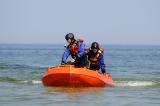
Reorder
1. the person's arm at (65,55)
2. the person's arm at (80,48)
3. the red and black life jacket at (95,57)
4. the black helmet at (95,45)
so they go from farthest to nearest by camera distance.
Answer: the red and black life jacket at (95,57)
the black helmet at (95,45)
the person's arm at (65,55)
the person's arm at (80,48)

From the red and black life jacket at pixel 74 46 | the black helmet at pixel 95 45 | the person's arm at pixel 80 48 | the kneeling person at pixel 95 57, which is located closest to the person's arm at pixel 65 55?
the red and black life jacket at pixel 74 46

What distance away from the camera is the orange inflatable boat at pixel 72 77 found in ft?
63.8

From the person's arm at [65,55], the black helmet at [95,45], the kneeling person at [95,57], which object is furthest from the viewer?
the kneeling person at [95,57]

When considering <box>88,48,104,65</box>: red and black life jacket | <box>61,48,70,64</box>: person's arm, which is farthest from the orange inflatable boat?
<box>88,48,104,65</box>: red and black life jacket

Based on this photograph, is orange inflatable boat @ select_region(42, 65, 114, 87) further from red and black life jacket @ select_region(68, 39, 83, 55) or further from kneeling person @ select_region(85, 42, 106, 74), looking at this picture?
red and black life jacket @ select_region(68, 39, 83, 55)

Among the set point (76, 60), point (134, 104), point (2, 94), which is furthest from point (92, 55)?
point (134, 104)

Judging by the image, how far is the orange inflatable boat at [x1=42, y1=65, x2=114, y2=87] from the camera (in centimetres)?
1945

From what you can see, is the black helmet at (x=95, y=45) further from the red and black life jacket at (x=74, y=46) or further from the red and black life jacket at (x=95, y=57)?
the red and black life jacket at (x=74, y=46)

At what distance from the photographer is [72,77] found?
19.6m

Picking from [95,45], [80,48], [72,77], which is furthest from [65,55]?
[95,45]

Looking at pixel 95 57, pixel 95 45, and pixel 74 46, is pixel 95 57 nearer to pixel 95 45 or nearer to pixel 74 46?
pixel 95 45

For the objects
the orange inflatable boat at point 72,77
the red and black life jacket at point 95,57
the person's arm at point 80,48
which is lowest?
the orange inflatable boat at point 72,77

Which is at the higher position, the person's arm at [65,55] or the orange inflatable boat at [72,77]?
the person's arm at [65,55]

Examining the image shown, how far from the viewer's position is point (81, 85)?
2014 centimetres
